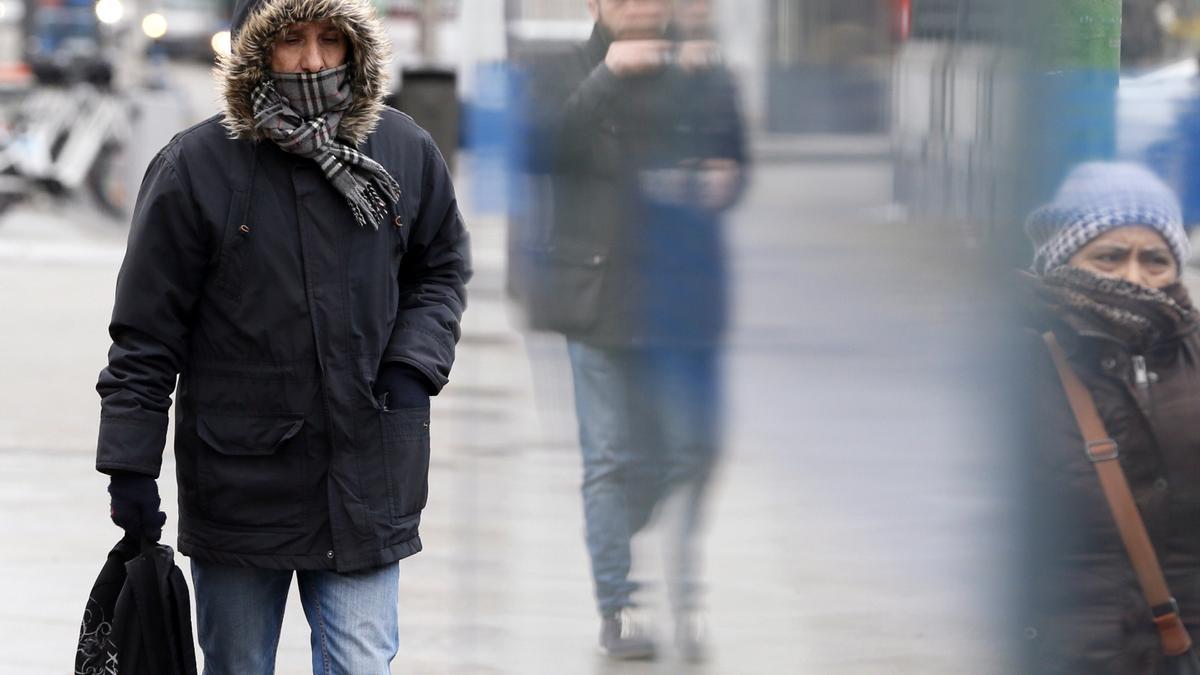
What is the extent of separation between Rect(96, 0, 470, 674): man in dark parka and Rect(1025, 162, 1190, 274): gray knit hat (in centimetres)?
105

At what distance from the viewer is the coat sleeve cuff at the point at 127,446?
289cm

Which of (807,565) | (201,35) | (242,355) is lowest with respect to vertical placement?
(201,35)

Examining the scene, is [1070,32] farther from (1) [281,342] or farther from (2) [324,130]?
(1) [281,342]

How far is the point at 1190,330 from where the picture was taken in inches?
109

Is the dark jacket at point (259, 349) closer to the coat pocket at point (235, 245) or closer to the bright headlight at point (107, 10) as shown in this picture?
the coat pocket at point (235, 245)

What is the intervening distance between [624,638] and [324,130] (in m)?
1.31

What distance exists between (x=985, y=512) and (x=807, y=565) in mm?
453

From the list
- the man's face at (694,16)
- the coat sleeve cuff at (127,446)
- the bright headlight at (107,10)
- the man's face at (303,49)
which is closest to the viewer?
the coat sleeve cuff at (127,446)

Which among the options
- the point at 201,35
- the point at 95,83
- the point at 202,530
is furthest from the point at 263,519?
the point at 201,35

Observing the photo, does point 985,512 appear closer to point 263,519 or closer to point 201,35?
point 263,519

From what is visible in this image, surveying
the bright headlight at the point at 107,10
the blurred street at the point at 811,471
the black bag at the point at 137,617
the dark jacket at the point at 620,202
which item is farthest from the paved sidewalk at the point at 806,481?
the bright headlight at the point at 107,10

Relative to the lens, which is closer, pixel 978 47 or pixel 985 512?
pixel 978 47

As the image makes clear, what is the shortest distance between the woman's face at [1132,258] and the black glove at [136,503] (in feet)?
5.00

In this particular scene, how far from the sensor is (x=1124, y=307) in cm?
274
